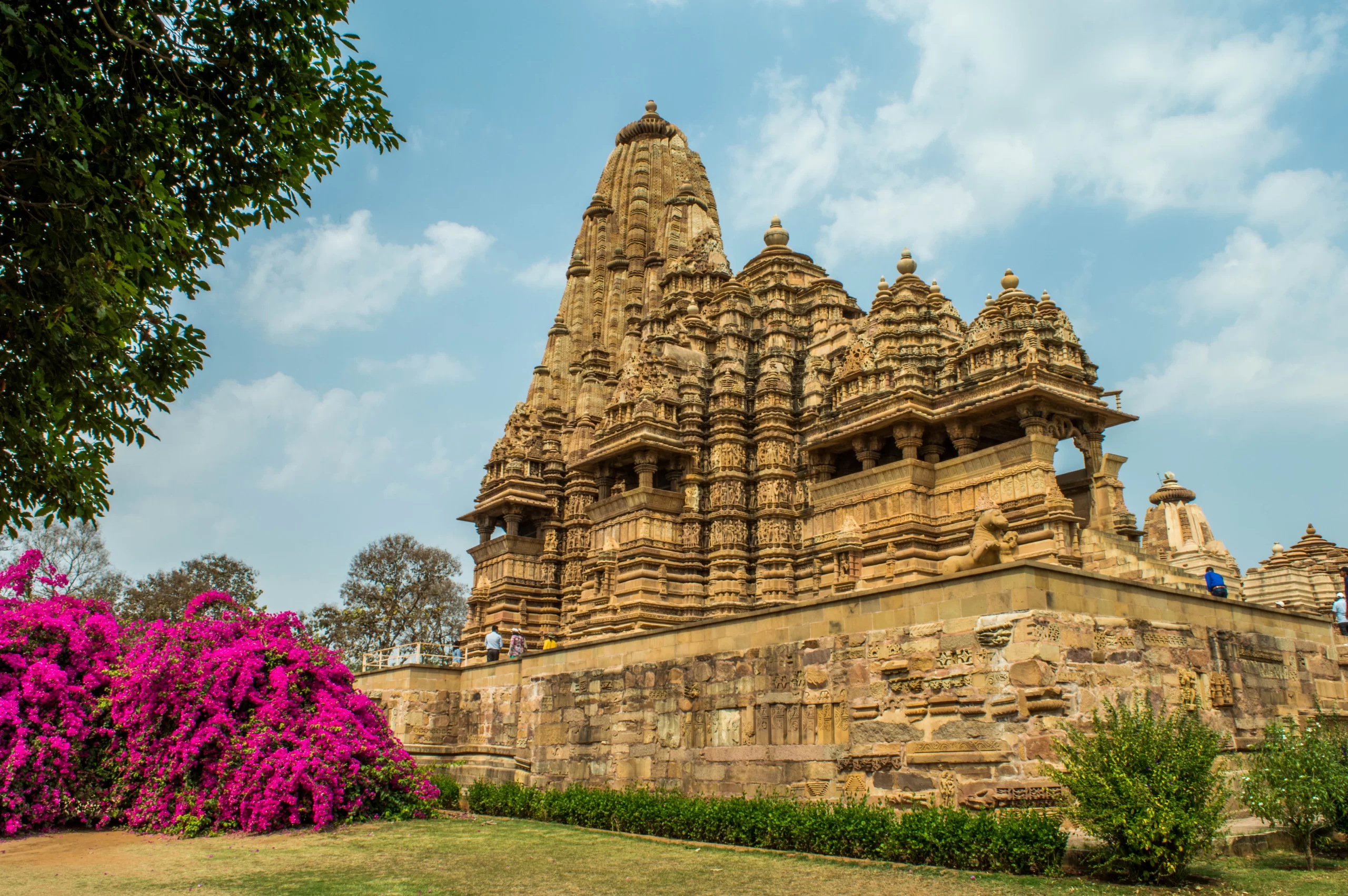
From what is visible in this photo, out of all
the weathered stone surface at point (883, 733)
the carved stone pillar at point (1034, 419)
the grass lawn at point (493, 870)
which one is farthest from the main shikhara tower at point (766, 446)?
the grass lawn at point (493, 870)

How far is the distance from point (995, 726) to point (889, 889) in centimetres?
275

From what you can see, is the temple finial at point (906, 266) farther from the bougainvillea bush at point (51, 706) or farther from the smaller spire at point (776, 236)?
the bougainvillea bush at point (51, 706)

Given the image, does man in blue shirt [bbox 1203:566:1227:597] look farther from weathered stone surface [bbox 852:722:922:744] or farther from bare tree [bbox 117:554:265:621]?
bare tree [bbox 117:554:265:621]

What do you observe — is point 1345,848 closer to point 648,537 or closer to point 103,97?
point 103,97

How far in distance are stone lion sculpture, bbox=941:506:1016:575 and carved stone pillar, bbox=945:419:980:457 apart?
7.40 meters

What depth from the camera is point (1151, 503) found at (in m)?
33.2

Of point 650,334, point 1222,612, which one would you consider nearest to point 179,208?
point 1222,612

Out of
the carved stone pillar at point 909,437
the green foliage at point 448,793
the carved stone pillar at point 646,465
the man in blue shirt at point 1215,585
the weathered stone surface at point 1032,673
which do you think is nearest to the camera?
the weathered stone surface at point 1032,673

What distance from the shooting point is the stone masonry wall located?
434 inches

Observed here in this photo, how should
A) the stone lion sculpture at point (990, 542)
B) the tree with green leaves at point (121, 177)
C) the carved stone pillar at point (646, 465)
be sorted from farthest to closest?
the carved stone pillar at point (646, 465)
the stone lion sculpture at point (990, 542)
the tree with green leaves at point (121, 177)

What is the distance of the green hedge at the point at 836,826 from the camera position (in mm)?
9625

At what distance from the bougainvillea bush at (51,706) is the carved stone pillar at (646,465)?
43.3 ft

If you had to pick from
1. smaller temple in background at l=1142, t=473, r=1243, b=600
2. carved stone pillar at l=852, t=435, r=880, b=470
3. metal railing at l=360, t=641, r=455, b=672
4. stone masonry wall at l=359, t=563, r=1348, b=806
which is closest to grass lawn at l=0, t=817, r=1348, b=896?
stone masonry wall at l=359, t=563, r=1348, b=806

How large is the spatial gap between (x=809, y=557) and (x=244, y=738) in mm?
13845
